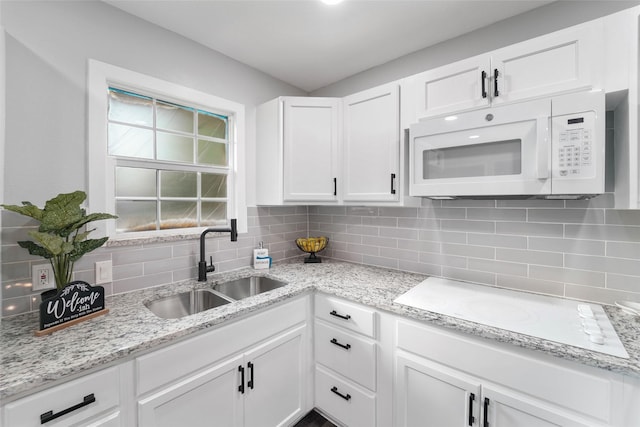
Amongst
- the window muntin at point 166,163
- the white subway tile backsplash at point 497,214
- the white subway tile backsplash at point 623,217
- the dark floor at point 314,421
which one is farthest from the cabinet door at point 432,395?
the window muntin at point 166,163

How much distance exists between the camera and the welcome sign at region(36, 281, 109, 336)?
1087mm

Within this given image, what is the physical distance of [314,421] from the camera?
1.77 metres

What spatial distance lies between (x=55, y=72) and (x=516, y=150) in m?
2.23

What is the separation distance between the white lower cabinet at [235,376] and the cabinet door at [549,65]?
160cm

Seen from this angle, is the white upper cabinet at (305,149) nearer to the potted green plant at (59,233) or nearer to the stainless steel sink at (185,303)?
the stainless steel sink at (185,303)

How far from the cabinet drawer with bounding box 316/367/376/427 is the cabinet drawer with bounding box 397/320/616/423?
46 centimetres

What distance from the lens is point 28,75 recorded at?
127 cm

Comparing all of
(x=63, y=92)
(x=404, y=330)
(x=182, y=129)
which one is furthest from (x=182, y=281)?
(x=404, y=330)

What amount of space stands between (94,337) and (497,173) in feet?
6.14

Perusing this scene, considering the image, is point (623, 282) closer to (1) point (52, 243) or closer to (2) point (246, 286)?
(2) point (246, 286)

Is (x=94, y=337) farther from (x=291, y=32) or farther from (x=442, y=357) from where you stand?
(x=291, y=32)

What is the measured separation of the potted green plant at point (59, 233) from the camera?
111 cm

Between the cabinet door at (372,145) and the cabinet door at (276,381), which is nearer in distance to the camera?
the cabinet door at (276,381)

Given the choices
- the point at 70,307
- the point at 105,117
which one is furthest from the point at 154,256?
the point at 105,117
